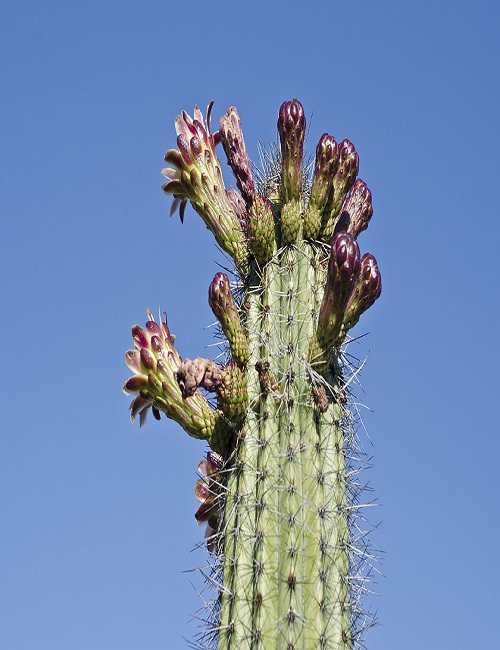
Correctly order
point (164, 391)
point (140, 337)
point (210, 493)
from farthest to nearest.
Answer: point (210, 493) < point (140, 337) < point (164, 391)

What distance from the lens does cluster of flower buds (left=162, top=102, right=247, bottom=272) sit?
7781 millimetres

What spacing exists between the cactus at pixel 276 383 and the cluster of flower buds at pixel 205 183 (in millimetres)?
11

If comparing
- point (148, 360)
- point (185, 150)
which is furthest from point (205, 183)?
point (148, 360)

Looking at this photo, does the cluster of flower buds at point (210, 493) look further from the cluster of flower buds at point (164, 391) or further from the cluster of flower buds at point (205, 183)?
the cluster of flower buds at point (205, 183)

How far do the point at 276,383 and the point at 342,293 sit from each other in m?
0.77

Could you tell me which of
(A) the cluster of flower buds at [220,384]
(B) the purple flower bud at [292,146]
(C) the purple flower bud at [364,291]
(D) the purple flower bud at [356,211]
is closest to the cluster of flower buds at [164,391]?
(A) the cluster of flower buds at [220,384]

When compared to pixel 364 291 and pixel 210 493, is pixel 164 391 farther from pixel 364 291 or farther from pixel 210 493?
pixel 364 291

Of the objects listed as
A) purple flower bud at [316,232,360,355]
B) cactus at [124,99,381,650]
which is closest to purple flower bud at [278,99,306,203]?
cactus at [124,99,381,650]

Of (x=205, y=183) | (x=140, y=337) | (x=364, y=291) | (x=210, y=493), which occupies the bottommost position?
(x=210, y=493)

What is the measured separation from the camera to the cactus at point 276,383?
6.16 m

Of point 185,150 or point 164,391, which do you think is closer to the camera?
point 164,391

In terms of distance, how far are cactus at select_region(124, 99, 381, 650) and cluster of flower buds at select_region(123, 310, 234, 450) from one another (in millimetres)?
10

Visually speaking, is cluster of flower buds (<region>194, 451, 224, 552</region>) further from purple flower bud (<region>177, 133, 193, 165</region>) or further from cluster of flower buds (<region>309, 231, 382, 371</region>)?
purple flower bud (<region>177, 133, 193, 165</region>)

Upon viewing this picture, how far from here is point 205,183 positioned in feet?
26.0
